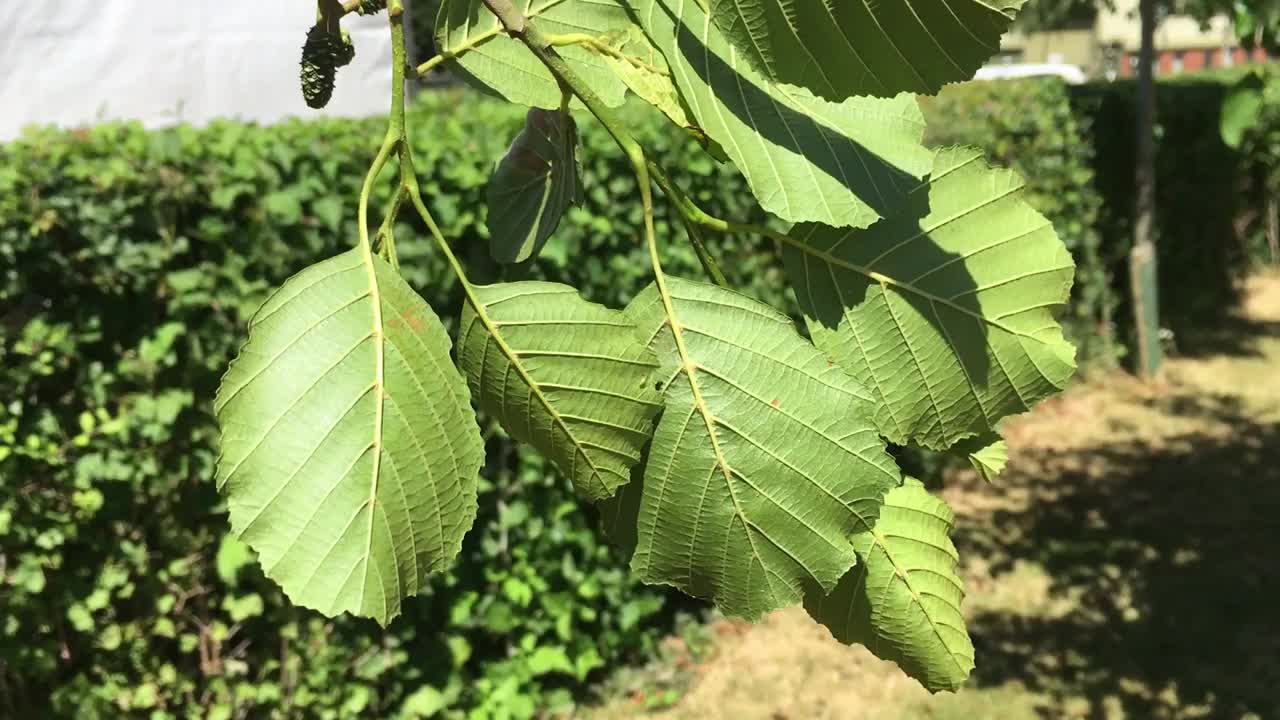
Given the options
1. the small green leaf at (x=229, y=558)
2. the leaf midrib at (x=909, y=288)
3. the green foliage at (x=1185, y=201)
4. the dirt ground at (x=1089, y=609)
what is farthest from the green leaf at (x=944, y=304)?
the green foliage at (x=1185, y=201)

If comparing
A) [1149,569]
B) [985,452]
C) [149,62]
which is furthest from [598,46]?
[1149,569]

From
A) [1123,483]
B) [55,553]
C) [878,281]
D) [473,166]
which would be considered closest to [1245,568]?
[1123,483]

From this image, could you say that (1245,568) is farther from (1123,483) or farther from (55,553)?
(55,553)

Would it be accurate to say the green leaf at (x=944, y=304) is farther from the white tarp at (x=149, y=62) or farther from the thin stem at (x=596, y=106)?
the white tarp at (x=149, y=62)

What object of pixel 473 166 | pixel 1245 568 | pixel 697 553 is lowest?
pixel 697 553

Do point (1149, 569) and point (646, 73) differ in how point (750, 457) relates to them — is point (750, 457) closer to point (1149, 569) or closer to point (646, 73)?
point (646, 73)
